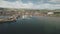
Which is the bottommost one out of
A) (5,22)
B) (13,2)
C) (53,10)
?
(5,22)

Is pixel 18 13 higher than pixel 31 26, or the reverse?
pixel 18 13

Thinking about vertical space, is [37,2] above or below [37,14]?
above

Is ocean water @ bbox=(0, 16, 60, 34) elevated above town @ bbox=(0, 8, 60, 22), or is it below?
below

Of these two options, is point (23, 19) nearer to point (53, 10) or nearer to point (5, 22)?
point (5, 22)

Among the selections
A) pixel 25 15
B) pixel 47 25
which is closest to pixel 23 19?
pixel 25 15

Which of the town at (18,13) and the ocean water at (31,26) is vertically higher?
the town at (18,13)

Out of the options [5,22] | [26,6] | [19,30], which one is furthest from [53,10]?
[5,22]
